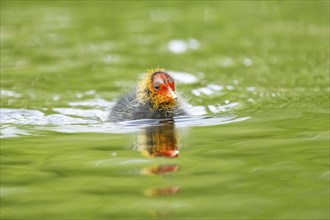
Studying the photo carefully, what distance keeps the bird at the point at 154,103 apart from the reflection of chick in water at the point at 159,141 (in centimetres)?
29

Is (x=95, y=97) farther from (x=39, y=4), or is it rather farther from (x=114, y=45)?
(x=39, y=4)

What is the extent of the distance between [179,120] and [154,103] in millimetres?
422

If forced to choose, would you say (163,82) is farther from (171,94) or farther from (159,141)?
(159,141)

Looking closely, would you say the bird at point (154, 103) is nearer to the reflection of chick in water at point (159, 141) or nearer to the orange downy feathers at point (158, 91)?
the orange downy feathers at point (158, 91)

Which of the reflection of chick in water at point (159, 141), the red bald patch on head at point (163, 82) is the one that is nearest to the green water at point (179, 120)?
the reflection of chick in water at point (159, 141)

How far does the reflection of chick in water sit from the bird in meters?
0.29

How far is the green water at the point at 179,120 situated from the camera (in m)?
4.57

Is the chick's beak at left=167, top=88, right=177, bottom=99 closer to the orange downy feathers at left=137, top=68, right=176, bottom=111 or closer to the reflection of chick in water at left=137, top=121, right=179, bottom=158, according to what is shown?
the orange downy feathers at left=137, top=68, right=176, bottom=111

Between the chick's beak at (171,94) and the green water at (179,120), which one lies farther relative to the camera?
the chick's beak at (171,94)

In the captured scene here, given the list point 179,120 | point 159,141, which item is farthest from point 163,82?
point 159,141

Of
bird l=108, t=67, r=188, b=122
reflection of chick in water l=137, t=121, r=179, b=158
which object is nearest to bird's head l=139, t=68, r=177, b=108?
bird l=108, t=67, r=188, b=122

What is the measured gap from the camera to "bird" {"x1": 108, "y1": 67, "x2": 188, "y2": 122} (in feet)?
24.7

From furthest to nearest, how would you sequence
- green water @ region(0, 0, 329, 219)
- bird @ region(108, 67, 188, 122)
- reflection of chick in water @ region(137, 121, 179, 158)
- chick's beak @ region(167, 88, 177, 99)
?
bird @ region(108, 67, 188, 122), chick's beak @ region(167, 88, 177, 99), reflection of chick in water @ region(137, 121, 179, 158), green water @ region(0, 0, 329, 219)

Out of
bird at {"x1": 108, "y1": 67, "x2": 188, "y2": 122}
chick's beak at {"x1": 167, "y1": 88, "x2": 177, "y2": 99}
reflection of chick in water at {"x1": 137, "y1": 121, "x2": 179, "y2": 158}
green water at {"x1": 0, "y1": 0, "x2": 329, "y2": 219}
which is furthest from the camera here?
bird at {"x1": 108, "y1": 67, "x2": 188, "y2": 122}
